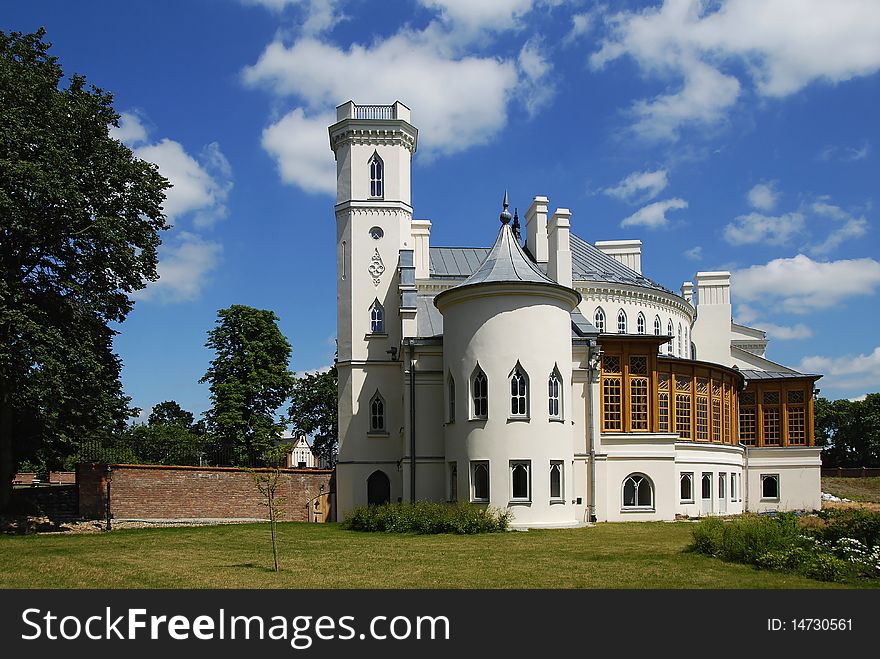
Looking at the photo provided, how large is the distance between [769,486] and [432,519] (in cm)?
2196

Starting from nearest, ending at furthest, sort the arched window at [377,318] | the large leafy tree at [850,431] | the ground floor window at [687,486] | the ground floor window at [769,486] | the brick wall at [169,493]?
the brick wall at [169,493] < the ground floor window at [687,486] < the arched window at [377,318] < the ground floor window at [769,486] < the large leafy tree at [850,431]

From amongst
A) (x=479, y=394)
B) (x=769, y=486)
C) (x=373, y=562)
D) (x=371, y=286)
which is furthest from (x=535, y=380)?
(x=769, y=486)

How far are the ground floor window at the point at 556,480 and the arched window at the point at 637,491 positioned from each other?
526 centimetres

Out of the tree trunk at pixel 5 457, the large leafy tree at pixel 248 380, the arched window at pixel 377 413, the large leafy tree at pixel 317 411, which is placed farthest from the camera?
the large leafy tree at pixel 317 411

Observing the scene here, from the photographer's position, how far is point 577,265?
47.0 m

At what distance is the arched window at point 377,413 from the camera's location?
41812mm

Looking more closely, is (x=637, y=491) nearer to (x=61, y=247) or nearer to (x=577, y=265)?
(x=577, y=265)

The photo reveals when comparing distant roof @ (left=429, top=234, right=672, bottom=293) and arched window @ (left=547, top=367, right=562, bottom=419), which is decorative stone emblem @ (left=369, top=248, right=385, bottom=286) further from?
arched window @ (left=547, top=367, right=562, bottom=419)

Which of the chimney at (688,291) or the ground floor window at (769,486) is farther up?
the chimney at (688,291)

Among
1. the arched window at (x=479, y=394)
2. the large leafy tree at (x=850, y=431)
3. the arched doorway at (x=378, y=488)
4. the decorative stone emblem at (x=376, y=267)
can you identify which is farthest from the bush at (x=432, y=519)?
the large leafy tree at (x=850, y=431)

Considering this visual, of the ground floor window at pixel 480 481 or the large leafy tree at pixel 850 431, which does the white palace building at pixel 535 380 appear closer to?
the ground floor window at pixel 480 481
